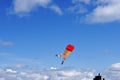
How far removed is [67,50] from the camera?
64.4 meters

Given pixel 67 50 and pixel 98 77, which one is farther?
pixel 98 77

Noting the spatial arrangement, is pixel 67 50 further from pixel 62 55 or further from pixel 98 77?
pixel 98 77

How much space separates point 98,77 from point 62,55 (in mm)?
26723

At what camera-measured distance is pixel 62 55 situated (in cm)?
6494

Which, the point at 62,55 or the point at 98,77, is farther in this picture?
the point at 98,77

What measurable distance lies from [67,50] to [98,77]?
2703 cm

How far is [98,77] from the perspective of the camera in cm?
8662

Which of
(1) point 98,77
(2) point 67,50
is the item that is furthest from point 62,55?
(1) point 98,77

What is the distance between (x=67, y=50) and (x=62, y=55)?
75.4 inches
